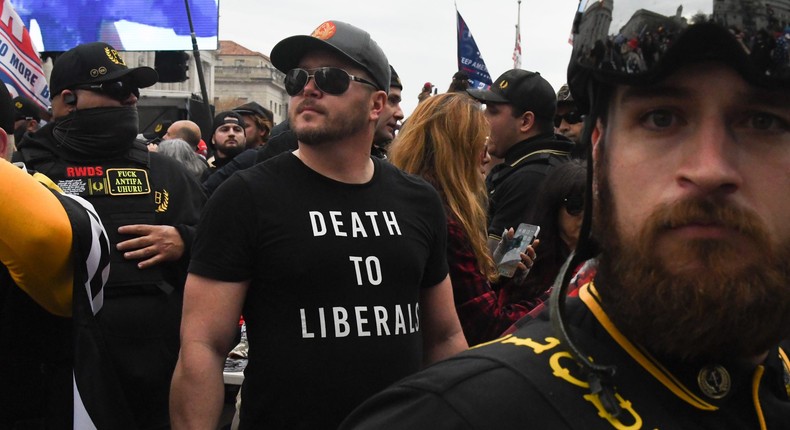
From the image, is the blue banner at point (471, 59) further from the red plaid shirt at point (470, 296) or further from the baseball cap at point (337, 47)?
the baseball cap at point (337, 47)

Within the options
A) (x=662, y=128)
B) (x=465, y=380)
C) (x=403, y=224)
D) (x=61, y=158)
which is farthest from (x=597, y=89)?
(x=61, y=158)

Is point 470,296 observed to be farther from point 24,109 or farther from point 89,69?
point 24,109

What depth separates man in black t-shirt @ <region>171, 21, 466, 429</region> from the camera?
2.75 meters

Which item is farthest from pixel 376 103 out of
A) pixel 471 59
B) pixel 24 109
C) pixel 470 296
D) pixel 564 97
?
pixel 471 59

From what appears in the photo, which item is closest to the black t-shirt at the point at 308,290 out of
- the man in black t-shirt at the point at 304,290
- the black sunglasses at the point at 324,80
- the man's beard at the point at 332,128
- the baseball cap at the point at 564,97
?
the man in black t-shirt at the point at 304,290

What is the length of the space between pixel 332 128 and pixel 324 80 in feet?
0.65

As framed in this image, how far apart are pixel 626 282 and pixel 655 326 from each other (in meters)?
0.08

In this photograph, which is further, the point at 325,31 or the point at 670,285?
the point at 325,31

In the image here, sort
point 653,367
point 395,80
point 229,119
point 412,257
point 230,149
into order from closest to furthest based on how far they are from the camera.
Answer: point 653,367, point 412,257, point 395,80, point 230,149, point 229,119

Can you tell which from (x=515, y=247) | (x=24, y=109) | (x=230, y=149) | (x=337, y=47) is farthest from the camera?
(x=230, y=149)

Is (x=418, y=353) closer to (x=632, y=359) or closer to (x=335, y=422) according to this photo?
(x=335, y=422)

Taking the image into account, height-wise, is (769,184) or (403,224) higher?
(769,184)

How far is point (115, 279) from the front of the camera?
3697 millimetres

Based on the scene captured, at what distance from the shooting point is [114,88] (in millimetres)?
4062
